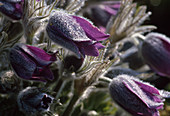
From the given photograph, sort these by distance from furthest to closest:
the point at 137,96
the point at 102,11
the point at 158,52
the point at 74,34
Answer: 1. the point at 102,11
2. the point at 158,52
3. the point at 137,96
4. the point at 74,34

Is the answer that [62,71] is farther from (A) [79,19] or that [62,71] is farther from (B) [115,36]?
(B) [115,36]

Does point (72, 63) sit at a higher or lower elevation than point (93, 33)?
lower

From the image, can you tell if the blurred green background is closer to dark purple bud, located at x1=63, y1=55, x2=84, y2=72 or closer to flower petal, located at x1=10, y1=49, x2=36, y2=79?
dark purple bud, located at x1=63, y1=55, x2=84, y2=72

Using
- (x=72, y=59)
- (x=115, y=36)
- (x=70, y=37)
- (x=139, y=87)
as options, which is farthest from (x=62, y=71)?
(x=115, y=36)

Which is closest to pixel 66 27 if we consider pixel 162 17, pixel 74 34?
pixel 74 34

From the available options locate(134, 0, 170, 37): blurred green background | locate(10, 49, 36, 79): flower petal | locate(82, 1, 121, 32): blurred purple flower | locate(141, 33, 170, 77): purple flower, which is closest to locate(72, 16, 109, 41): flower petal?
locate(10, 49, 36, 79): flower petal

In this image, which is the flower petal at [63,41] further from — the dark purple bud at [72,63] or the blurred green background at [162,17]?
the blurred green background at [162,17]

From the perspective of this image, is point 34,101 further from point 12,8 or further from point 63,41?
point 12,8
